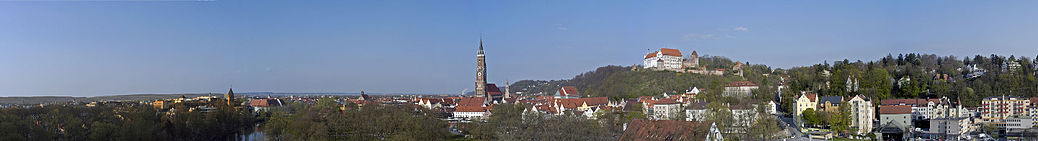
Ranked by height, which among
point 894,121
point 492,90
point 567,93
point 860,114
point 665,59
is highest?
point 665,59

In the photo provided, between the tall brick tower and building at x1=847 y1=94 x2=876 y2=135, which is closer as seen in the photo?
building at x1=847 y1=94 x2=876 y2=135

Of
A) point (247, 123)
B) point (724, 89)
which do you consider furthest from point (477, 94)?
point (247, 123)

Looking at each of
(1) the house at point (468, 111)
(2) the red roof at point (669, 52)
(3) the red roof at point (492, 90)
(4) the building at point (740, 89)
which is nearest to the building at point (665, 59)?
(2) the red roof at point (669, 52)

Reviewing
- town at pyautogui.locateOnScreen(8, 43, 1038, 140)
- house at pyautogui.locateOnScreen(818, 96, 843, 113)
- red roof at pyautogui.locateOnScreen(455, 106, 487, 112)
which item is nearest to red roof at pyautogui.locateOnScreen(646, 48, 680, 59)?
town at pyautogui.locateOnScreen(8, 43, 1038, 140)

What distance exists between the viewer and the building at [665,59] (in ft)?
237

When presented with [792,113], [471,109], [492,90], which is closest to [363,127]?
[792,113]

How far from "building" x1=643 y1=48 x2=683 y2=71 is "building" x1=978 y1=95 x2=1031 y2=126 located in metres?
31.4

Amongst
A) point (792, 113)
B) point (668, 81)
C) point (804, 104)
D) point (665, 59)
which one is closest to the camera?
point (804, 104)

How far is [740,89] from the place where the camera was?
5794 centimetres

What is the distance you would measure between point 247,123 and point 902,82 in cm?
4191

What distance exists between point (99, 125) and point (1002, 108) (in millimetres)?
44744

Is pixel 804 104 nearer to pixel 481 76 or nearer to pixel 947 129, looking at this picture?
pixel 947 129

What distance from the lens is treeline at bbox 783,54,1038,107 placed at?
48.4 meters

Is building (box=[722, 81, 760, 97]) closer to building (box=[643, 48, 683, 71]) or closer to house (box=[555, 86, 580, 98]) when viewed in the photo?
building (box=[643, 48, 683, 71])
